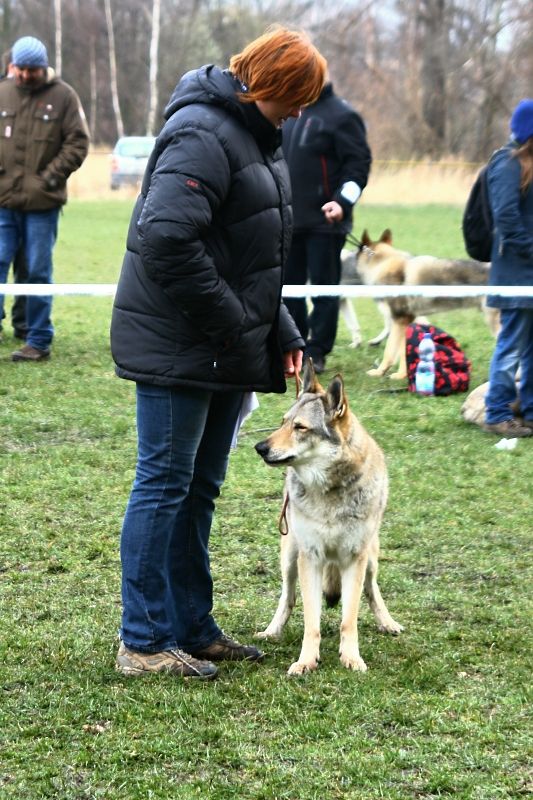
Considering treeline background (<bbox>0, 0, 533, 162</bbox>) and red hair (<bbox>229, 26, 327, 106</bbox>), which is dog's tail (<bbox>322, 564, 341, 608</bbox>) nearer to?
red hair (<bbox>229, 26, 327, 106</bbox>)

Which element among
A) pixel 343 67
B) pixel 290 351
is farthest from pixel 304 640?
pixel 343 67

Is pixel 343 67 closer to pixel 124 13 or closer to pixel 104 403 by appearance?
pixel 124 13

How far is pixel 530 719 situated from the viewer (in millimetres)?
3074

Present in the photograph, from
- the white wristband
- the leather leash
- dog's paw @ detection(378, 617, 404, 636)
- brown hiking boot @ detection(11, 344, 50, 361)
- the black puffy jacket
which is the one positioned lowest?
brown hiking boot @ detection(11, 344, 50, 361)

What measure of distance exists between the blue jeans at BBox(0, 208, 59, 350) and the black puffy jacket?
16.7 feet

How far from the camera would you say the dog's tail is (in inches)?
151

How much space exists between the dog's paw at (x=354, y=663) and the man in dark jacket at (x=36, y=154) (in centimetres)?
519

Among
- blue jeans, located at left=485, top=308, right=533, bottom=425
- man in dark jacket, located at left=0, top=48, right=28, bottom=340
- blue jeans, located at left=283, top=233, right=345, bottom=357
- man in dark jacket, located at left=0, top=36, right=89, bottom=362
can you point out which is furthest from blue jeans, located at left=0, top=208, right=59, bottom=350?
blue jeans, located at left=485, top=308, right=533, bottom=425

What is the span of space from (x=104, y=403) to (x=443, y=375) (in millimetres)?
2377

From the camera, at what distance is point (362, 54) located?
139 feet

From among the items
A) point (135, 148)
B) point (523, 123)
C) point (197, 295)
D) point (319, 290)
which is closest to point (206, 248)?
point (197, 295)

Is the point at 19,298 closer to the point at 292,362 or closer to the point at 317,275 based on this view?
the point at 317,275

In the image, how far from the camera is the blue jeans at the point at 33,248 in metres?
8.02

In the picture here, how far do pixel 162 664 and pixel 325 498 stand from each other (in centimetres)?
75
